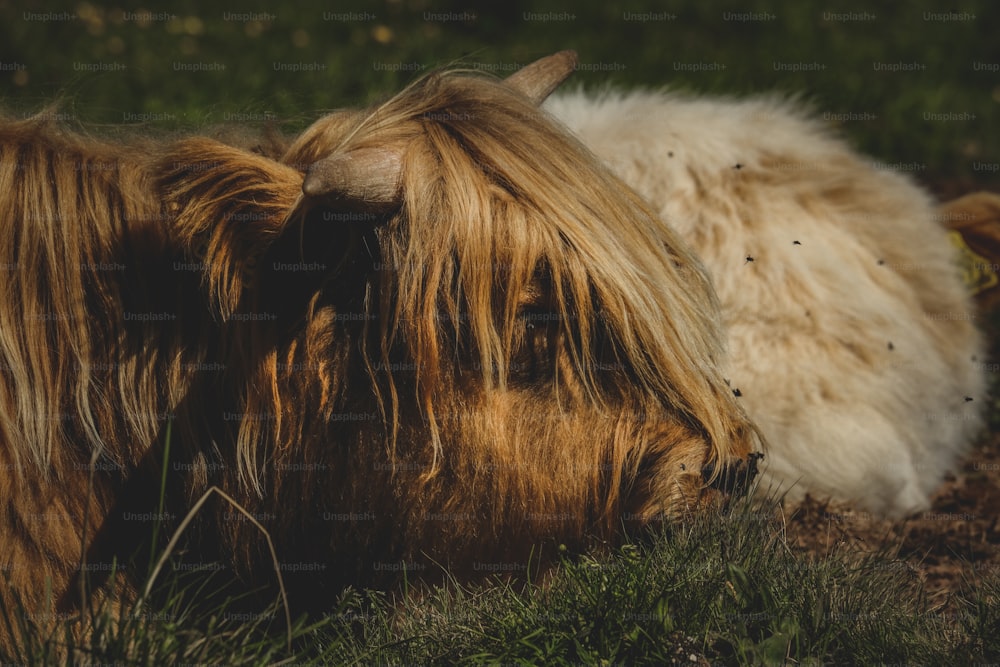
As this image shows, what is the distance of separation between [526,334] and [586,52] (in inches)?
238

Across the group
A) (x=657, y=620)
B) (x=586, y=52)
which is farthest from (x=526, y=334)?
(x=586, y=52)

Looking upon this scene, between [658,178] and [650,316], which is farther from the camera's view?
[658,178]

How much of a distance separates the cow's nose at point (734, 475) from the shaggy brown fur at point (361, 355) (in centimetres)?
2

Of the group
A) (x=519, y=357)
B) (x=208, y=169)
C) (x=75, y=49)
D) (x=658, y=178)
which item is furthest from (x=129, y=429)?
(x=75, y=49)

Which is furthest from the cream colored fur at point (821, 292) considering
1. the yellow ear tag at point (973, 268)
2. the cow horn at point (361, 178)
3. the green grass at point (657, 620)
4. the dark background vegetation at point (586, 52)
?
the dark background vegetation at point (586, 52)

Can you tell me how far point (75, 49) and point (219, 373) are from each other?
6510mm

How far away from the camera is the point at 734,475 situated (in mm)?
3076

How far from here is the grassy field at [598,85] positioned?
Result: 110 inches

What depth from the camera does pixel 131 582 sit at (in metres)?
3.32

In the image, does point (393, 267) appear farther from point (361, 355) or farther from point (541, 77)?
point (541, 77)

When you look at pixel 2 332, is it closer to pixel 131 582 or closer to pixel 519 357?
pixel 131 582

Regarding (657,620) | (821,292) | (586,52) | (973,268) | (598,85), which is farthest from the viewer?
(586,52)

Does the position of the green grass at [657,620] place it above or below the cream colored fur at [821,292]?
below

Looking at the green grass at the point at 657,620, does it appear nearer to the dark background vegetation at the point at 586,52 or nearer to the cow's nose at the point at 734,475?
the cow's nose at the point at 734,475
